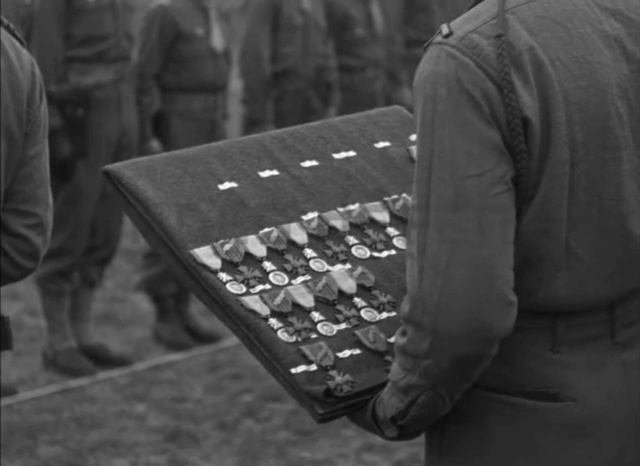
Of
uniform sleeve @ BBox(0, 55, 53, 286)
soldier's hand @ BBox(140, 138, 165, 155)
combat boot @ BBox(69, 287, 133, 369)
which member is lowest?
combat boot @ BBox(69, 287, 133, 369)

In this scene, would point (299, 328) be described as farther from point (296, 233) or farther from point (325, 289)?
point (296, 233)

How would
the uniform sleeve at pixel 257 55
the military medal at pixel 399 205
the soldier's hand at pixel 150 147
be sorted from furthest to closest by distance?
the uniform sleeve at pixel 257 55, the soldier's hand at pixel 150 147, the military medal at pixel 399 205

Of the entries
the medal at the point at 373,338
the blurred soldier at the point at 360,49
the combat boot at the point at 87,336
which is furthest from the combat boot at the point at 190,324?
the medal at the point at 373,338

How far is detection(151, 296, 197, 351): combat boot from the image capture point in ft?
21.3

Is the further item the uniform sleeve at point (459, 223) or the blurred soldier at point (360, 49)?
the blurred soldier at point (360, 49)

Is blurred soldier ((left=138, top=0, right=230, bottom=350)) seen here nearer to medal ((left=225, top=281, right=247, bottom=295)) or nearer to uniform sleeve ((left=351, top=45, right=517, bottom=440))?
medal ((left=225, top=281, right=247, bottom=295))

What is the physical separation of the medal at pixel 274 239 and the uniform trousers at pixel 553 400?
450mm

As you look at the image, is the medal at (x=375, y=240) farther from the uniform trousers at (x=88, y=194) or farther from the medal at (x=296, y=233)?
the uniform trousers at (x=88, y=194)

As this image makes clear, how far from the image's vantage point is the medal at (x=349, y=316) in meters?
2.58

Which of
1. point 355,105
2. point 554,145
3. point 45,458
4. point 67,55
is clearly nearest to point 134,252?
point 355,105

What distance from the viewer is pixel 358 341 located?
8.36 ft

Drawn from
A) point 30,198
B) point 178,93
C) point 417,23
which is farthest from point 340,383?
point 417,23

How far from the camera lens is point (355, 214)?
2.80 metres

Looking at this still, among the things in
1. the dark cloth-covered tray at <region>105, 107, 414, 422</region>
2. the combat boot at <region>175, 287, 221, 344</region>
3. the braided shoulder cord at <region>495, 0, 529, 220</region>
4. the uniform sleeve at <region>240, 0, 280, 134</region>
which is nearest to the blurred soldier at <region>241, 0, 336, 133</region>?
the uniform sleeve at <region>240, 0, 280, 134</region>
